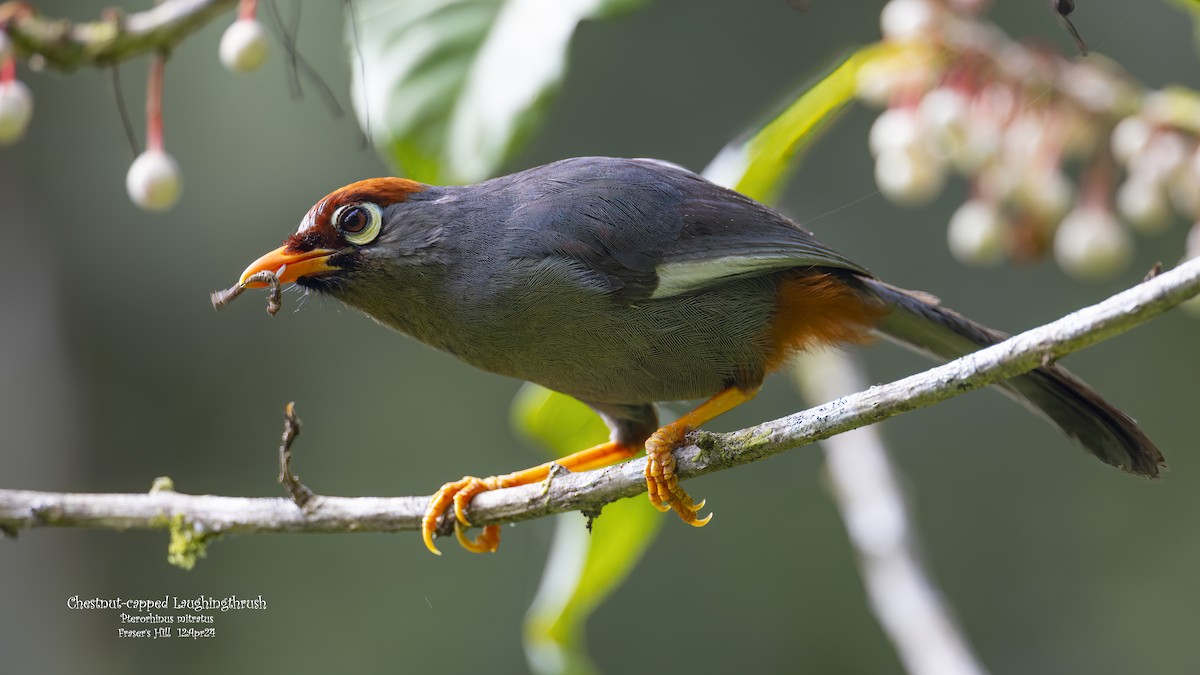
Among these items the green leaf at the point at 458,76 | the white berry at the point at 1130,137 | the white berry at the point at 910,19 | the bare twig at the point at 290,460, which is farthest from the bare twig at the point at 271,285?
the white berry at the point at 1130,137

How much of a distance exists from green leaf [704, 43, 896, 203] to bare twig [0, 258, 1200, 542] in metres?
0.68

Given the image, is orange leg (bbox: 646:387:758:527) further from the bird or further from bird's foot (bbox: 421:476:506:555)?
bird's foot (bbox: 421:476:506:555)

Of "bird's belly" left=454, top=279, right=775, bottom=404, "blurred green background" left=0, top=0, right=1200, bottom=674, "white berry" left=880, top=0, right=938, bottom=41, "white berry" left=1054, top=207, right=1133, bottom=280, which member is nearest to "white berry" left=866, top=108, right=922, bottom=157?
"white berry" left=880, top=0, right=938, bottom=41

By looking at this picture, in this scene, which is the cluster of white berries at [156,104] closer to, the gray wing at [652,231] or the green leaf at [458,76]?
the green leaf at [458,76]

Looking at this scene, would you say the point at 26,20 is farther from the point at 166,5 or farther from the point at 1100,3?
the point at 1100,3

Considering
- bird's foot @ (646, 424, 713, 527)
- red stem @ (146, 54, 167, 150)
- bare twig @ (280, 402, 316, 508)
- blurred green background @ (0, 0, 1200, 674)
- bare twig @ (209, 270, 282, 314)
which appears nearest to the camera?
bare twig @ (280, 402, 316, 508)

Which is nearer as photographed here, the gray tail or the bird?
the gray tail

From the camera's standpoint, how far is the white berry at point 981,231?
3412 mm

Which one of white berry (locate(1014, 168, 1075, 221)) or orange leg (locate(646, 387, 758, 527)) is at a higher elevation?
white berry (locate(1014, 168, 1075, 221))

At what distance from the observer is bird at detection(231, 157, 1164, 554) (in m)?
3.14

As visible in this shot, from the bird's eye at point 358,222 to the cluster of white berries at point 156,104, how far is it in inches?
18.0

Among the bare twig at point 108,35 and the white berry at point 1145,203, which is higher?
the bare twig at point 108,35

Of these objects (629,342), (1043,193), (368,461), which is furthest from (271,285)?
(368,461)

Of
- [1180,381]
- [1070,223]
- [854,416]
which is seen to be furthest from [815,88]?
[1180,381]
